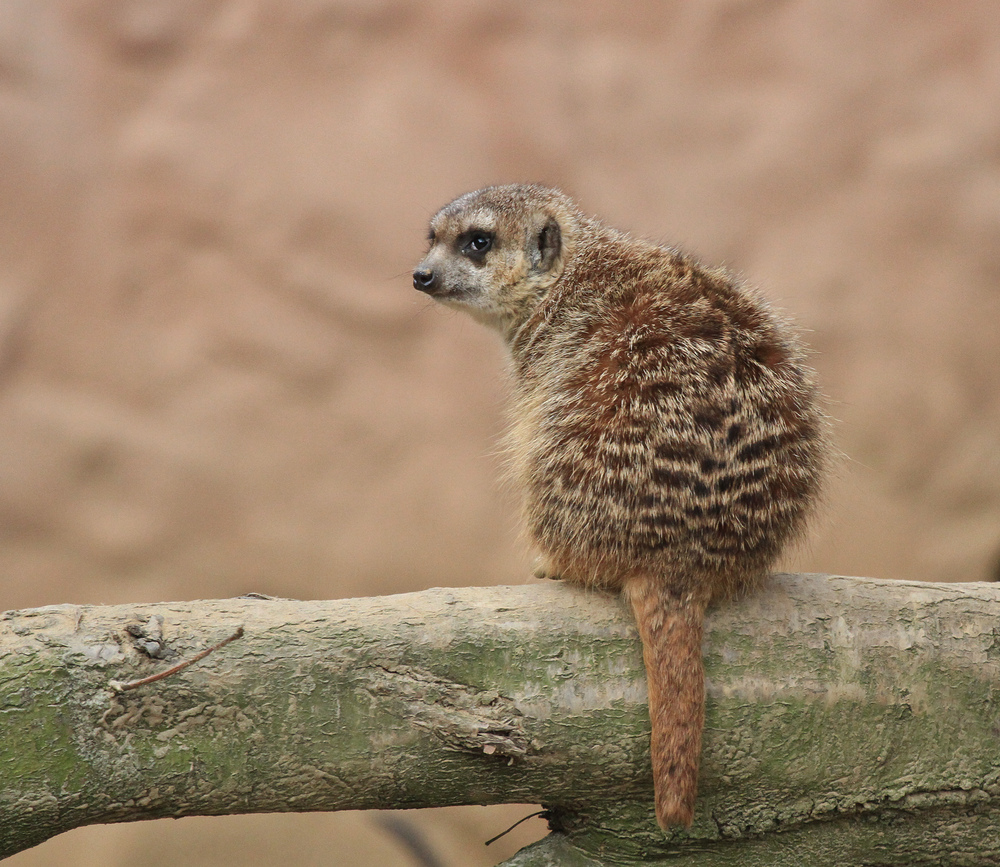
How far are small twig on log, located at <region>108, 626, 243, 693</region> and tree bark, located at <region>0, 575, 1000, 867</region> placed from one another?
14 mm

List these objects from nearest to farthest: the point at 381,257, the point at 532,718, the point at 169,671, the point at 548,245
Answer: the point at 169,671, the point at 532,718, the point at 548,245, the point at 381,257

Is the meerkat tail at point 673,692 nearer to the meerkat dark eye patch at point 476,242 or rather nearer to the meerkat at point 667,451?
the meerkat at point 667,451

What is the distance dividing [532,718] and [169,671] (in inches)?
21.8

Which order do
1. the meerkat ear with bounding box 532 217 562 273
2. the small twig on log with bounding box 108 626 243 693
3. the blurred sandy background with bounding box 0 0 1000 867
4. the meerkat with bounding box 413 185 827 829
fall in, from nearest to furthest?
the small twig on log with bounding box 108 626 243 693 < the meerkat with bounding box 413 185 827 829 < the meerkat ear with bounding box 532 217 562 273 < the blurred sandy background with bounding box 0 0 1000 867

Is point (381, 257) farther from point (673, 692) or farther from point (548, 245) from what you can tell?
point (673, 692)

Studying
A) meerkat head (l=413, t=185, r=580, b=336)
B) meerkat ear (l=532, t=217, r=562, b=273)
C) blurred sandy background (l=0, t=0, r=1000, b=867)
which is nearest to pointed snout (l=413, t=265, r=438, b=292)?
meerkat head (l=413, t=185, r=580, b=336)

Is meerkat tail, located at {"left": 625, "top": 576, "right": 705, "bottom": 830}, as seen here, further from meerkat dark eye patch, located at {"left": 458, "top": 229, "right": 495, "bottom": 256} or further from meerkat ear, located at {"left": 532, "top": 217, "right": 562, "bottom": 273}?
meerkat dark eye patch, located at {"left": 458, "top": 229, "right": 495, "bottom": 256}

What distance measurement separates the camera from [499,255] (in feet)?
7.33

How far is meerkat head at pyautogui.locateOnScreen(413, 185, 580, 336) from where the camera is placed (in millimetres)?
2191

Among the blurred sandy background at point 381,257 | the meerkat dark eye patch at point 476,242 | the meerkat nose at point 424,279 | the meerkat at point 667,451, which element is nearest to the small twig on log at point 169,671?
the meerkat at point 667,451

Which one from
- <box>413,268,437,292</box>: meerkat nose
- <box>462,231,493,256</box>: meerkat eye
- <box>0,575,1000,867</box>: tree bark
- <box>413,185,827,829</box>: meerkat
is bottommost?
<box>0,575,1000,867</box>: tree bark

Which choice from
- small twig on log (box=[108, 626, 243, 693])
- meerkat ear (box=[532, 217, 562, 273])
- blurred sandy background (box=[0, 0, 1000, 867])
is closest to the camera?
small twig on log (box=[108, 626, 243, 693])

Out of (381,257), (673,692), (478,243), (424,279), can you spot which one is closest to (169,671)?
(673,692)

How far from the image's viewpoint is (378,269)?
392cm
